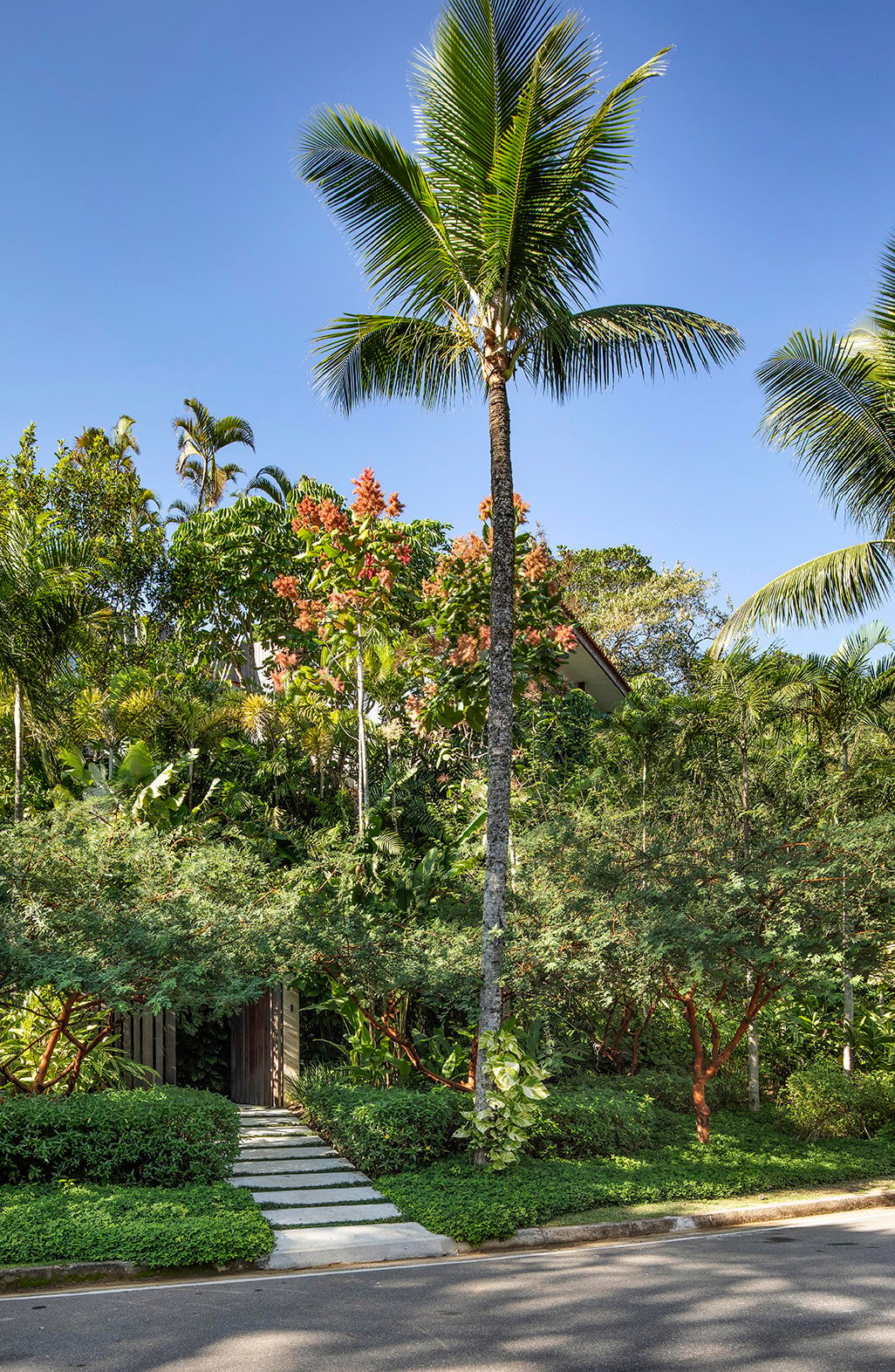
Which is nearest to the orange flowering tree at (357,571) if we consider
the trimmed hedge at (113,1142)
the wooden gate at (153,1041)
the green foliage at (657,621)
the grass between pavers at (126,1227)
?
the wooden gate at (153,1041)

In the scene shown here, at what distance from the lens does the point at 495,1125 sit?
925 cm

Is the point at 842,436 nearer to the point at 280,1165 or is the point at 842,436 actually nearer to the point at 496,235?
the point at 496,235

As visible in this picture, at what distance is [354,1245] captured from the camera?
7.61 m

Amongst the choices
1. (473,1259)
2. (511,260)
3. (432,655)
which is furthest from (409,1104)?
(511,260)

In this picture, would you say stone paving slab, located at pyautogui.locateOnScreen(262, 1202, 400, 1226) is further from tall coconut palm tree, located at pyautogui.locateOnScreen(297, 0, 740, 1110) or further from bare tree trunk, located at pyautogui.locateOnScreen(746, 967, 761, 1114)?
bare tree trunk, located at pyautogui.locateOnScreen(746, 967, 761, 1114)

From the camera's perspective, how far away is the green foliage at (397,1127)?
31.4ft

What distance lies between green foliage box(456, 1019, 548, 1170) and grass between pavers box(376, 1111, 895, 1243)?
0.24 metres

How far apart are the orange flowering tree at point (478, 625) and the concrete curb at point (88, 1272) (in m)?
6.33

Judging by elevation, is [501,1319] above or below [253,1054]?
below

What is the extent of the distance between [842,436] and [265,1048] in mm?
10921

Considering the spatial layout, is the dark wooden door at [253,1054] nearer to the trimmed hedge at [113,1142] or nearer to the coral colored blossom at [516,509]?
the trimmed hedge at [113,1142]

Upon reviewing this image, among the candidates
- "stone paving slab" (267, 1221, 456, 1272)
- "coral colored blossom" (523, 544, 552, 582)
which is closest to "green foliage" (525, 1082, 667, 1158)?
"stone paving slab" (267, 1221, 456, 1272)

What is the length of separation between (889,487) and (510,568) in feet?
14.7

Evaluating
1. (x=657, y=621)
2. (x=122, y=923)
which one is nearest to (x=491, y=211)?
(x=122, y=923)
